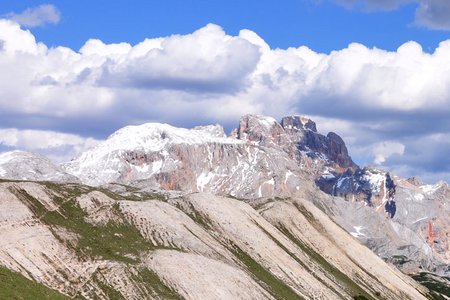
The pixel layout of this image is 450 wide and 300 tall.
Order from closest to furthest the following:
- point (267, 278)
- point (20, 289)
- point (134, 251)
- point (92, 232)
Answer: point (20, 289) < point (134, 251) < point (92, 232) < point (267, 278)

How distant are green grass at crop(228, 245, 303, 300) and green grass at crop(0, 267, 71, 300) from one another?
202 ft

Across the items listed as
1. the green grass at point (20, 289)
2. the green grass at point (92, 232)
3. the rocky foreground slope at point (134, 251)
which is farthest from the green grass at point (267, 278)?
the green grass at point (20, 289)

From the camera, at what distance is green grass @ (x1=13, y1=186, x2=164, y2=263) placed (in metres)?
134

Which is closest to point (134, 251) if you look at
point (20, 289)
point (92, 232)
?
point (92, 232)

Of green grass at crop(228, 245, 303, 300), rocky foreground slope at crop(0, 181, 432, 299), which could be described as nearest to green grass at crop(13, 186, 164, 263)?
rocky foreground slope at crop(0, 181, 432, 299)

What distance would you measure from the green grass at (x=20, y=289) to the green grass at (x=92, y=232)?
75.8 feet

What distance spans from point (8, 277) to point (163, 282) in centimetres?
3533

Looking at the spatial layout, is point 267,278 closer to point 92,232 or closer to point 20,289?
point 92,232

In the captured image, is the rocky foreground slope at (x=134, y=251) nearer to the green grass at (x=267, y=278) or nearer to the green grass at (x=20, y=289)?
the green grass at (x=267, y=278)

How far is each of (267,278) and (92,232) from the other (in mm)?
44791

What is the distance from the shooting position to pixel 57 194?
15388 centimetres

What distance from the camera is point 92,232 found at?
468 feet

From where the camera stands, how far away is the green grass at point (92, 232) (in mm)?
134125

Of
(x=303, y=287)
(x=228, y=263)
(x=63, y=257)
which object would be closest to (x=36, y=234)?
(x=63, y=257)
